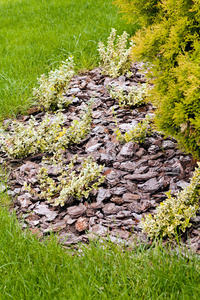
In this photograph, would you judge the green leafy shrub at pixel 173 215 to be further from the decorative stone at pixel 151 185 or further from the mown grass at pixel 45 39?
the mown grass at pixel 45 39

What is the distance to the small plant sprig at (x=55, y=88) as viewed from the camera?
4.50 m

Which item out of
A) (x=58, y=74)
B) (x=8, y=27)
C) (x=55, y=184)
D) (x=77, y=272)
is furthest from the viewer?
(x=8, y=27)

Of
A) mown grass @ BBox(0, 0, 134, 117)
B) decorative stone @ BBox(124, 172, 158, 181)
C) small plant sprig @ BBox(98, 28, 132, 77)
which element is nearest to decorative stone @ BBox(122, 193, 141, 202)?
decorative stone @ BBox(124, 172, 158, 181)

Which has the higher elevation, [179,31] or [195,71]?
[179,31]

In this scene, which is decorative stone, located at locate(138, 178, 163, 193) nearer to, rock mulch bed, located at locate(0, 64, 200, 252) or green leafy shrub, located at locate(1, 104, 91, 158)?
rock mulch bed, located at locate(0, 64, 200, 252)

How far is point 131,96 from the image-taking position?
14.7 ft

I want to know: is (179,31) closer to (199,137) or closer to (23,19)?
(199,137)

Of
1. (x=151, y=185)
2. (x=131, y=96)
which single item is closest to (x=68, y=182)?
(x=151, y=185)

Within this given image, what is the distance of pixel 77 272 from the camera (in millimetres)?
2148

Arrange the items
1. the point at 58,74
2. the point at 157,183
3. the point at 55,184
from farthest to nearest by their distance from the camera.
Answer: the point at 58,74, the point at 55,184, the point at 157,183

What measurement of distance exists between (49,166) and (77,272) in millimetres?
1701

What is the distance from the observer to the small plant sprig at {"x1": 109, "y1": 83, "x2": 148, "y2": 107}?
14.2 ft

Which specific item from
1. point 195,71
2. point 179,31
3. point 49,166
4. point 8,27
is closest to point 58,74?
point 49,166

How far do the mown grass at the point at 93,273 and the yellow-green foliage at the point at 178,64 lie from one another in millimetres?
1095
